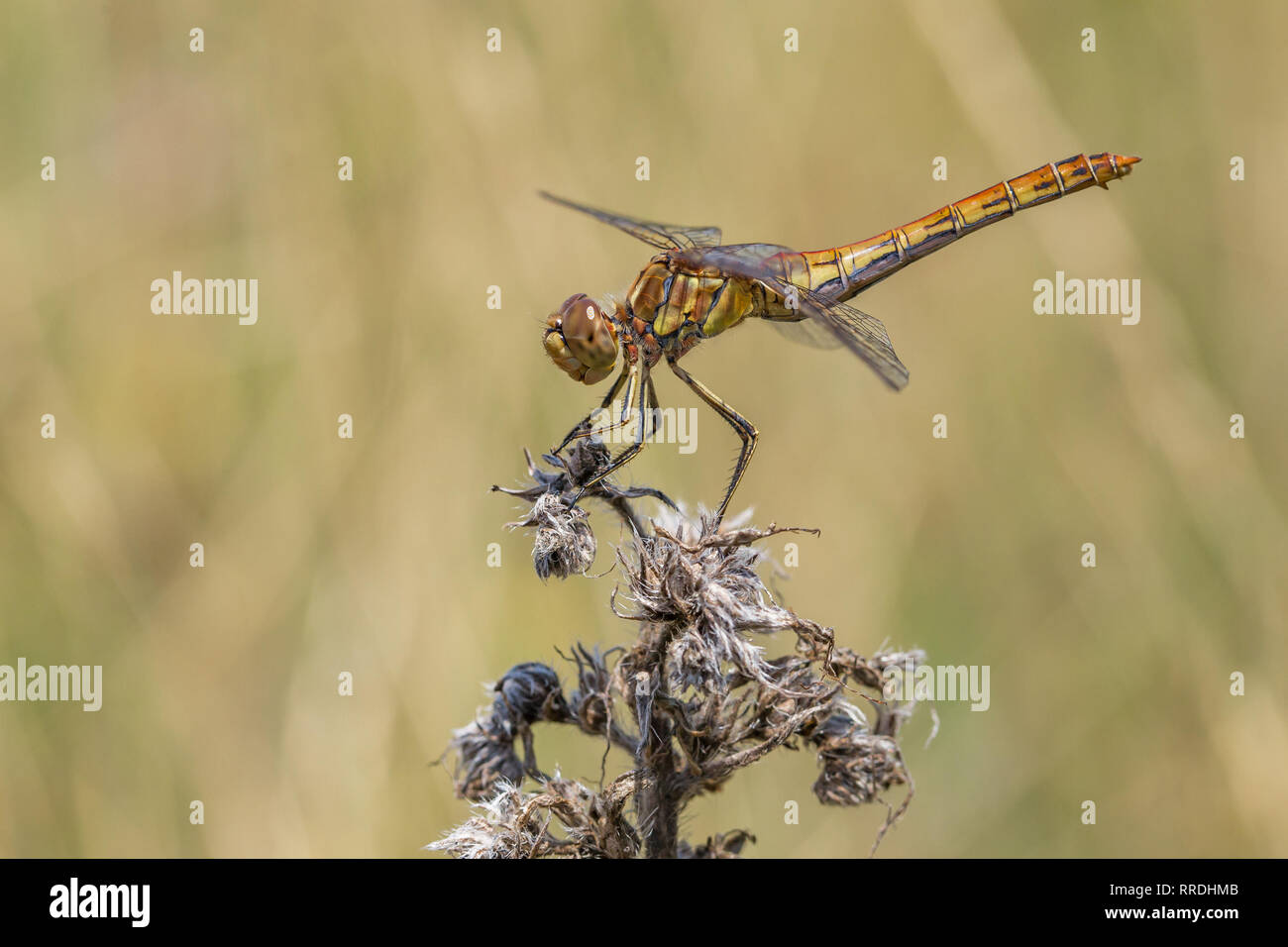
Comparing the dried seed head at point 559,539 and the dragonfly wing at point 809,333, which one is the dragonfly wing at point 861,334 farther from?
the dried seed head at point 559,539

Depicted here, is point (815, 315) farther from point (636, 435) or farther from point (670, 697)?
point (670, 697)

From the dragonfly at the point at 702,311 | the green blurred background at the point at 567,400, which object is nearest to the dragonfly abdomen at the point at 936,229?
the dragonfly at the point at 702,311

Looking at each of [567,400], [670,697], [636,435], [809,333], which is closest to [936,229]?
[809,333]

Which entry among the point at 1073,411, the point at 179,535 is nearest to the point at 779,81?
the point at 1073,411

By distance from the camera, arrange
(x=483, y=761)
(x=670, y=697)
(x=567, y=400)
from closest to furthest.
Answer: (x=670, y=697), (x=483, y=761), (x=567, y=400)

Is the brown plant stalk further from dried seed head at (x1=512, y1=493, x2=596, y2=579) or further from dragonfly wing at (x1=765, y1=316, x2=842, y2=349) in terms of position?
dragonfly wing at (x1=765, y1=316, x2=842, y2=349)

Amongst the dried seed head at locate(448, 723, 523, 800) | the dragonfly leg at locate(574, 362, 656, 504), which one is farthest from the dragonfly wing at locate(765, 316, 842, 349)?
the dried seed head at locate(448, 723, 523, 800)

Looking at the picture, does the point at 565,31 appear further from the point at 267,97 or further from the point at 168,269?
the point at 168,269
